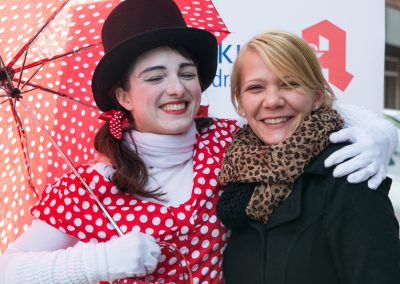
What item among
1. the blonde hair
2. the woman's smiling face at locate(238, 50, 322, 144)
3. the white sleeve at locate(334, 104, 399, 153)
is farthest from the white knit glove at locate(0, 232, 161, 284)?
the white sleeve at locate(334, 104, 399, 153)

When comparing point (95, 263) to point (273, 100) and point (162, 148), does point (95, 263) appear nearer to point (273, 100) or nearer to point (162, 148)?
point (162, 148)

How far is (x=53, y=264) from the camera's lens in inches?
63.9

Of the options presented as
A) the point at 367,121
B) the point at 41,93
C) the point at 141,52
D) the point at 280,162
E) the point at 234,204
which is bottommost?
the point at 234,204

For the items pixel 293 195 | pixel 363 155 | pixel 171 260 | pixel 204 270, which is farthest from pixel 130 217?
pixel 363 155

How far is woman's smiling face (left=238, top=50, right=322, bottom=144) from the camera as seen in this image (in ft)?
5.52

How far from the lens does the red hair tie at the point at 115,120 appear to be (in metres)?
1.91

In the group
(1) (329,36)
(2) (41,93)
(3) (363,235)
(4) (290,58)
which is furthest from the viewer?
(1) (329,36)

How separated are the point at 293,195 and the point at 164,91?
562mm

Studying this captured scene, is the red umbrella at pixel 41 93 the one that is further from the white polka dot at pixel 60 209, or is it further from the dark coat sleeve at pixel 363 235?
the dark coat sleeve at pixel 363 235

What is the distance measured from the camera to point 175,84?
1.79m

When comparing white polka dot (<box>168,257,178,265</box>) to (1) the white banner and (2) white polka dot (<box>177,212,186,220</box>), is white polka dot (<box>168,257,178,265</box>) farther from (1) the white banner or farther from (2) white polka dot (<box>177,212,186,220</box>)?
(1) the white banner

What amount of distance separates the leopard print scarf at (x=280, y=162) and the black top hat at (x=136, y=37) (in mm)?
488

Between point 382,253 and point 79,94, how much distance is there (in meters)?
1.29

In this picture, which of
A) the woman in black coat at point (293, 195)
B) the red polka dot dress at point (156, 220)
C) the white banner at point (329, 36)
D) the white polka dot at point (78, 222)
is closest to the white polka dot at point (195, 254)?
the red polka dot dress at point (156, 220)
